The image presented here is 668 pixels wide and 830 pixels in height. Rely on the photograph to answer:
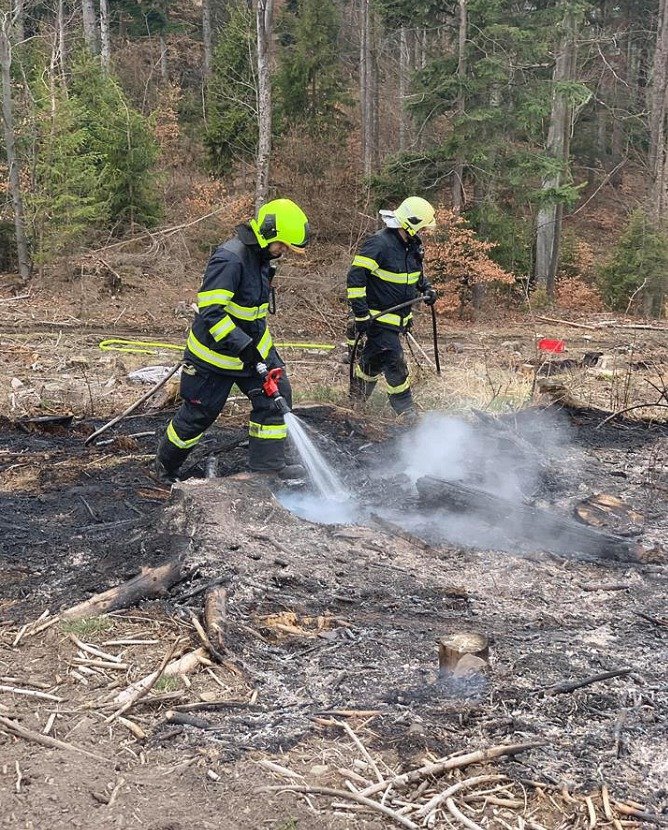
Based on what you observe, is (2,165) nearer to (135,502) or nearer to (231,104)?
(231,104)

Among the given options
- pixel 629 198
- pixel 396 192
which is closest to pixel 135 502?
pixel 396 192

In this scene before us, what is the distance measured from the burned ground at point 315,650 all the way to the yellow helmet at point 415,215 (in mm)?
2355

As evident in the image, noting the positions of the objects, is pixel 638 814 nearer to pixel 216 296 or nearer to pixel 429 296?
pixel 216 296

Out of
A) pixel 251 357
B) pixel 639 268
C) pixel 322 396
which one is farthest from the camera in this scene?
pixel 639 268

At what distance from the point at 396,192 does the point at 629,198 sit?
1645 cm

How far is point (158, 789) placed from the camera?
300 centimetres

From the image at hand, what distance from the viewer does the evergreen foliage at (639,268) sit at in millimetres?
18391

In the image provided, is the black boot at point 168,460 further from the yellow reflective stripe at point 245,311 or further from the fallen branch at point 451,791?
the fallen branch at point 451,791

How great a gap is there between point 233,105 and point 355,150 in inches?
173

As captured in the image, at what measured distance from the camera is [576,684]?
3.55 meters

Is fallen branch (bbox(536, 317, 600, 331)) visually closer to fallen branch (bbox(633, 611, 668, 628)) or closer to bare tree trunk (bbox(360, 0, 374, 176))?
bare tree trunk (bbox(360, 0, 374, 176))

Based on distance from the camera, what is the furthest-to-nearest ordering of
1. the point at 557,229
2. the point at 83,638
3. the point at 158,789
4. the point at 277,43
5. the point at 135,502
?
1. the point at 277,43
2. the point at 557,229
3. the point at 135,502
4. the point at 83,638
5. the point at 158,789

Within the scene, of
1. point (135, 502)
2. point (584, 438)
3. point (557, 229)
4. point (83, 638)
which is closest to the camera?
point (83, 638)

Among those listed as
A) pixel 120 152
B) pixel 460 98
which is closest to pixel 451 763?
pixel 460 98
